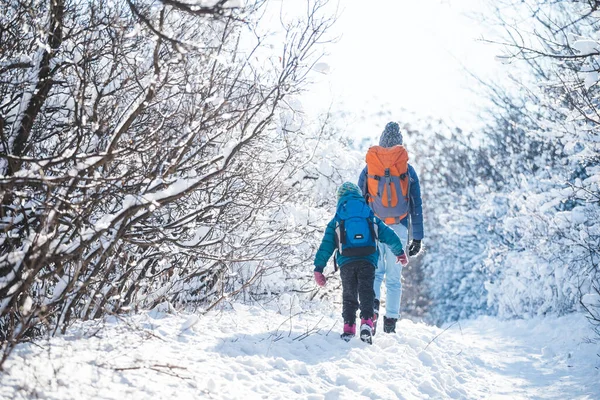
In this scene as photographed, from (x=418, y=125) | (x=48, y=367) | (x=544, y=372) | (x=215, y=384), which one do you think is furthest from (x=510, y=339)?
(x=418, y=125)

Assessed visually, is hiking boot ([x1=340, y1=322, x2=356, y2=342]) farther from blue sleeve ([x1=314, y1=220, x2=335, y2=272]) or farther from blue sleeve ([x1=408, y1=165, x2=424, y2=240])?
blue sleeve ([x1=408, y1=165, x2=424, y2=240])

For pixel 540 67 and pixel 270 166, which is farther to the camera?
pixel 540 67

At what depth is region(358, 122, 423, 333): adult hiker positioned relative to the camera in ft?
18.4

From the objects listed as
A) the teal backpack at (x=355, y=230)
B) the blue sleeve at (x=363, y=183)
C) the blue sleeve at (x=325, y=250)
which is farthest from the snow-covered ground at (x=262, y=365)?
the blue sleeve at (x=363, y=183)

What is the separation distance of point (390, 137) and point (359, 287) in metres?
1.91

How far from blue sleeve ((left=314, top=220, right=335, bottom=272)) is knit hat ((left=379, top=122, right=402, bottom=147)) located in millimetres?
1411

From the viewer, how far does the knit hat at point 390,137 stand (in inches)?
231

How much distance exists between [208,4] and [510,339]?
955 cm

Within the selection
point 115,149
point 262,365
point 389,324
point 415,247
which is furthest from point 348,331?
point 115,149

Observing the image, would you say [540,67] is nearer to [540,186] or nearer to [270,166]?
[540,186]

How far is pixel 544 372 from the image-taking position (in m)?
6.21

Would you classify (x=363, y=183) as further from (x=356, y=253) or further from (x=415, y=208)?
(x=356, y=253)

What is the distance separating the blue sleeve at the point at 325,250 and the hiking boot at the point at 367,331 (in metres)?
0.66

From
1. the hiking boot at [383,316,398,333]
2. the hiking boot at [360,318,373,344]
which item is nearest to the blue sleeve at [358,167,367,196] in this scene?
the hiking boot at [383,316,398,333]
